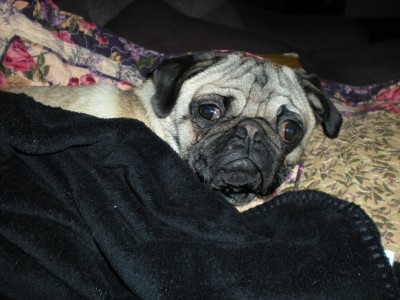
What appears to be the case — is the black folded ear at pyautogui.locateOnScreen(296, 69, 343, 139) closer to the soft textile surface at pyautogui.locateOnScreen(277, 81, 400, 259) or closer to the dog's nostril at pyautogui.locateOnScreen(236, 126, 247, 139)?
the soft textile surface at pyautogui.locateOnScreen(277, 81, 400, 259)

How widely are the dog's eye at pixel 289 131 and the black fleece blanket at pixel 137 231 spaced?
71 centimetres

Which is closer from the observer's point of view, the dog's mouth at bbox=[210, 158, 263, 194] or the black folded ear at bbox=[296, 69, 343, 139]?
the dog's mouth at bbox=[210, 158, 263, 194]

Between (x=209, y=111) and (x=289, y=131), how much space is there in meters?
0.45

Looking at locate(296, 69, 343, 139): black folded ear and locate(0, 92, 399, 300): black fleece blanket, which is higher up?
locate(0, 92, 399, 300): black fleece blanket

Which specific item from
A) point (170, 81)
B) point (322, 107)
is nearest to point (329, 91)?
point (322, 107)

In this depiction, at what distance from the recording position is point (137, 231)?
101cm

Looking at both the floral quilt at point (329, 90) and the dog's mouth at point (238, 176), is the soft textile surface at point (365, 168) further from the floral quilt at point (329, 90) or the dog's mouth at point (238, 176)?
the dog's mouth at point (238, 176)

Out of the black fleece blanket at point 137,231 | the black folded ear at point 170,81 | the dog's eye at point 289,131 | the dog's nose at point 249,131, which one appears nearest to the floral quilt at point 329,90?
the dog's eye at point 289,131

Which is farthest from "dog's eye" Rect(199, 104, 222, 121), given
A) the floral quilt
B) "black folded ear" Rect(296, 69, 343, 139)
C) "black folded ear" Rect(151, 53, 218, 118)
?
"black folded ear" Rect(296, 69, 343, 139)

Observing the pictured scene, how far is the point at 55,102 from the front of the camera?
Answer: 1.76m

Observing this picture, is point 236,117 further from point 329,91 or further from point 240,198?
point 329,91

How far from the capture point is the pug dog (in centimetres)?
156

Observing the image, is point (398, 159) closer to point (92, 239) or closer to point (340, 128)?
point (340, 128)

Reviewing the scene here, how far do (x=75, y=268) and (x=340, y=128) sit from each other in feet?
5.09
